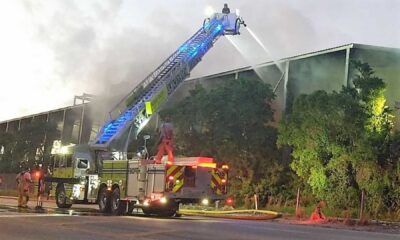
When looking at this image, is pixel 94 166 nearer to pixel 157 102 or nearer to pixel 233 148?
pixel 157 102

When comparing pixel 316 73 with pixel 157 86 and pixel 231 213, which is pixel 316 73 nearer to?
pixel 157 86

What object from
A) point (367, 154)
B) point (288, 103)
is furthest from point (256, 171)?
point (367, 154)

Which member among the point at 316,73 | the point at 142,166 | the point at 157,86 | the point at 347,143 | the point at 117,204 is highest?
the point at 316,73

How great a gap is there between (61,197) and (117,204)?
435cm

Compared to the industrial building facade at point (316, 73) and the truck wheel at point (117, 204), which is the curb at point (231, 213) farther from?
the industrial building facade at point (316, 73)

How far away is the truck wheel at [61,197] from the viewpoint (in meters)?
20.9

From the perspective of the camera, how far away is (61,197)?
69.6 ft

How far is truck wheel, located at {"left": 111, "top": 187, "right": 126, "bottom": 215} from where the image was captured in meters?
17.6

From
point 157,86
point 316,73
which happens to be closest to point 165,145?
point 157,86

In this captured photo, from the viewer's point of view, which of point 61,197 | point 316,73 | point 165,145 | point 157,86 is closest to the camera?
point 165,145

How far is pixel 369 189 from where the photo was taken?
63.2 feet

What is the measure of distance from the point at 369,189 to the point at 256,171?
262 inches

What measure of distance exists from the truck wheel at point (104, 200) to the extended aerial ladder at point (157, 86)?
2026mm

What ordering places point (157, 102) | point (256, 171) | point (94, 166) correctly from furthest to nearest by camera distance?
point (256, 171)
point (157, 102)
point (94, 166)
